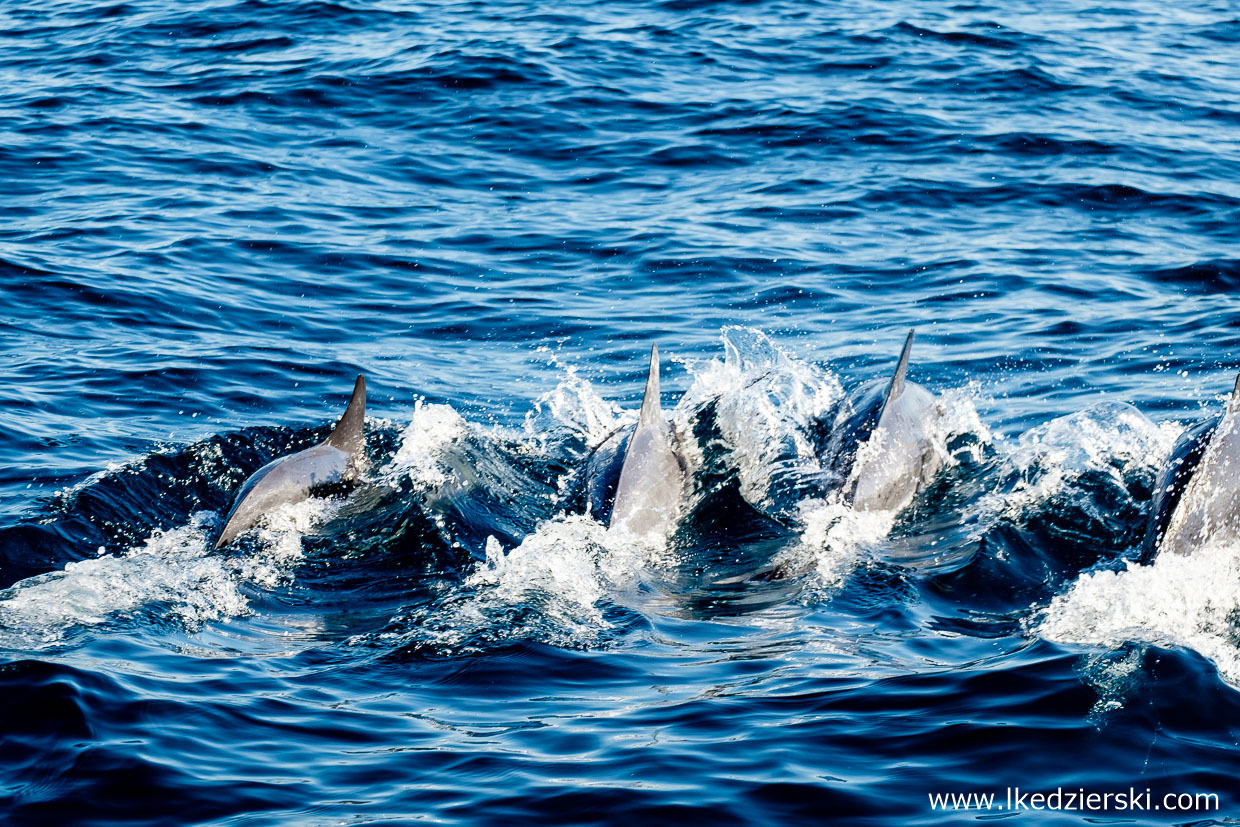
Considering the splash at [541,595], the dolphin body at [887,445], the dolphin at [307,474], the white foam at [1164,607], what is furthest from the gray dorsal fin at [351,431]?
the white foam at [1164,607]

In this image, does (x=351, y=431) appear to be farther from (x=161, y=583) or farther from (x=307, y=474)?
(x=161, y=583)

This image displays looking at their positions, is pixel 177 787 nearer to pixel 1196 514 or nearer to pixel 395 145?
pixel 1196 514

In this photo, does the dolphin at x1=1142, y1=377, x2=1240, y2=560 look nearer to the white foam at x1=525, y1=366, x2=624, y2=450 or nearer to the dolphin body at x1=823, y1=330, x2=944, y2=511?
the dolphin body at x1=823, y1=330, x2=944, y2=511

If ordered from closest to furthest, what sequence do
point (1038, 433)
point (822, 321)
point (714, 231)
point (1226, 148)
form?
point (1038, 433) < point (822, 321) < point (714, 231) < point (1226, 148)

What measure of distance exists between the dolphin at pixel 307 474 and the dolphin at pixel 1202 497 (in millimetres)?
5108

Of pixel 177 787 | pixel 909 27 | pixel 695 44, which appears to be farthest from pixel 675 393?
pixel 909 27

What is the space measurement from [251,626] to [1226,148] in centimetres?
1537

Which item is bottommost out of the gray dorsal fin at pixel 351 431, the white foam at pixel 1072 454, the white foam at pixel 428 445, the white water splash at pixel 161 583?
the white foam at pixel 1072 454

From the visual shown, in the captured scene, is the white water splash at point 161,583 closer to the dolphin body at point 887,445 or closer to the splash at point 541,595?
the splash at point 541,595

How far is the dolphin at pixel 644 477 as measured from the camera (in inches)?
353

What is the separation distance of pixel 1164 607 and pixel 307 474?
546cm

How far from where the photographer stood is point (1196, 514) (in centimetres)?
769

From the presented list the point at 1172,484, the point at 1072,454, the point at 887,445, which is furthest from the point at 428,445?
the point at 1172,484

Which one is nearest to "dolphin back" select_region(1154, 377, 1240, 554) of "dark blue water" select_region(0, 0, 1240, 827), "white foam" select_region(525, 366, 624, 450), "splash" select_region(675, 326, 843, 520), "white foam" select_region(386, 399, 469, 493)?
"dark blue water" select_region(0, 0, 1240, 827)
